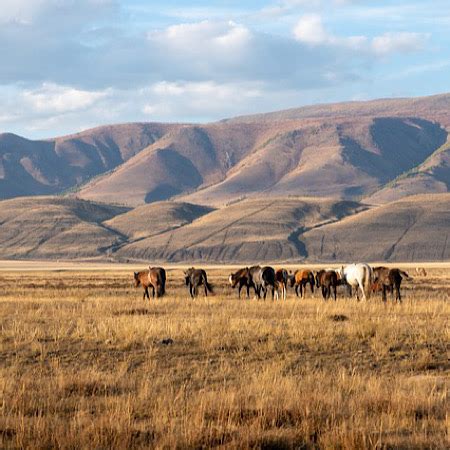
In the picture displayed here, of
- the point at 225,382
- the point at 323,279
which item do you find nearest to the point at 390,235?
the point at 323,279

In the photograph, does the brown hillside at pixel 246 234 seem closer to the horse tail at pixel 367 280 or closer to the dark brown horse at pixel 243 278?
the dark brown horse at pixel 243 278

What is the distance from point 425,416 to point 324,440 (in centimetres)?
212

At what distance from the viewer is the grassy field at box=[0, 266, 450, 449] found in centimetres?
1013

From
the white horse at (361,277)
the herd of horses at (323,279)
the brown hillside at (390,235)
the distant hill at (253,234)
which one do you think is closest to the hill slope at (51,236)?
the distant hill at (253,234)

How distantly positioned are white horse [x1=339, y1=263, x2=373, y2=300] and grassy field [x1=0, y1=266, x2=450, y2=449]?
724cm

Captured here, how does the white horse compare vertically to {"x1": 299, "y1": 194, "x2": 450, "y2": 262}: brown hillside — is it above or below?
above

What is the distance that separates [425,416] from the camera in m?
11.3

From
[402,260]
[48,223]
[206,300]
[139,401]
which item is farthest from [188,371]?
[48,223]

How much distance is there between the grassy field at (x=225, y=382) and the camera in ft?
33.2

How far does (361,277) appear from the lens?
33594 mm

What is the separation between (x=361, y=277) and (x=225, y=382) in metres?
20.2

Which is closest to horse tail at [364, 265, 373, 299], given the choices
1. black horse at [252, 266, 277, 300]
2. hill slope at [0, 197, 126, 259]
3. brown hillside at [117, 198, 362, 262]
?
black horse at [252, 266, 277, 300]

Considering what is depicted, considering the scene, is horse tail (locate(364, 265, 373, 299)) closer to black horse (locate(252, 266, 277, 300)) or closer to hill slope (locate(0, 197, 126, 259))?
black horse (locate(252, 266, 277, 300))

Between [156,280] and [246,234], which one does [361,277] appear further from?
[246,234]
